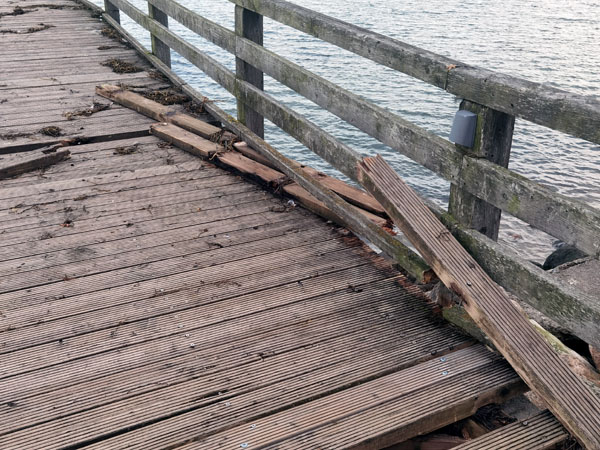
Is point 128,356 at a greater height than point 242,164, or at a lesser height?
lesser

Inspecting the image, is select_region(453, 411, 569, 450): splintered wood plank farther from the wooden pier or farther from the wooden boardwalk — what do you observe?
the wooden boardwalk

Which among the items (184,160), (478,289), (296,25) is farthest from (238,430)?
(184,160)

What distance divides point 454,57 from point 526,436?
57.2 feet

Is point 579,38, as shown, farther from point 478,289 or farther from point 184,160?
point 478,289

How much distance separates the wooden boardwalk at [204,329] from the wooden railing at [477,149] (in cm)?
40

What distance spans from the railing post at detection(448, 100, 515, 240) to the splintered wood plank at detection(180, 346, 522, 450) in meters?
0.73

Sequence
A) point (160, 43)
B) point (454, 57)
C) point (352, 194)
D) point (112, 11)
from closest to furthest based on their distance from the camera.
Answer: point (352, 194), point (160, 43), point (112, 11), point (454, 57)

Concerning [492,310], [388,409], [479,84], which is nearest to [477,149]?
[479,84]

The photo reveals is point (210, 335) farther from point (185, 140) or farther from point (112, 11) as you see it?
point (112, 11)

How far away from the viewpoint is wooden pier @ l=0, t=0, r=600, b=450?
2.85 metres

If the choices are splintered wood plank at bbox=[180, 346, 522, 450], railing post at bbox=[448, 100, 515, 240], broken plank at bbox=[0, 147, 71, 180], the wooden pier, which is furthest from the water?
splintered wood plank at bbox=[180, 346, 522, 450]

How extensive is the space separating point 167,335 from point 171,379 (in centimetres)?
38

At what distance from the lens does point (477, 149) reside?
331cm

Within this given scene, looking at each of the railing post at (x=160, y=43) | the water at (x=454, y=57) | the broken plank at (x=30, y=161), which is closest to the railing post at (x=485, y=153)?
the broken plank at (x=30, y=161)
